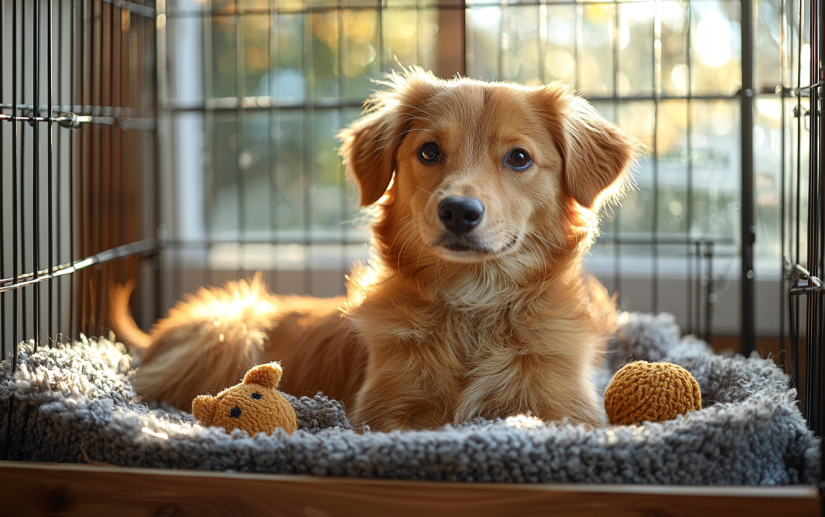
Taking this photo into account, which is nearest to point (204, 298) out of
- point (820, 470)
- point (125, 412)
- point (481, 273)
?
point (125, 412)

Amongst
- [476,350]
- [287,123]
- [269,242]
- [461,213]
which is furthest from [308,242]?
[461,213]

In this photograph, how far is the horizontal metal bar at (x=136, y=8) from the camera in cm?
258

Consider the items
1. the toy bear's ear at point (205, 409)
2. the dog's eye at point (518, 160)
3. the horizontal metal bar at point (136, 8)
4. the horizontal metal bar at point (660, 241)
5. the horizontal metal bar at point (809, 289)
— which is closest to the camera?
the horizontal metal bar at point (809, 289)

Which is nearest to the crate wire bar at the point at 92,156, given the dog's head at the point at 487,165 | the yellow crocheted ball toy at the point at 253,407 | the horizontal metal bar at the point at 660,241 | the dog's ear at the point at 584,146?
the yellow crocheted ball toy at the point at 253,407

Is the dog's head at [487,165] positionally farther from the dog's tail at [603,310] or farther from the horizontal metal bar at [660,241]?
the horizontal metal bar at [660,241]

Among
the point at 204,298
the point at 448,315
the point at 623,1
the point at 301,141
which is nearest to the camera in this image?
the point at 448,315

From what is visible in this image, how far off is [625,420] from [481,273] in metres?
0.51

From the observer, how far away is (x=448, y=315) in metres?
1.78

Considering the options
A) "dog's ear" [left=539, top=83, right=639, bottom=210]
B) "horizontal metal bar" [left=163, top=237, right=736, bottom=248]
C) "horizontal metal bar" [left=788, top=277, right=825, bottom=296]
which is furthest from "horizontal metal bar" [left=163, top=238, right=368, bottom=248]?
"horizontal metal bar" [left=788, top=277, right=825, bottom=296]

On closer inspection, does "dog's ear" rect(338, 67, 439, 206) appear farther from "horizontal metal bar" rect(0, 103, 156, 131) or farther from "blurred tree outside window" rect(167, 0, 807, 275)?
"blurred tree outside window" rect(167, 0, 807, 275)

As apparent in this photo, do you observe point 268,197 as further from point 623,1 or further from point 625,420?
point 625,420

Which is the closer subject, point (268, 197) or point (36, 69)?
point (36, 69)

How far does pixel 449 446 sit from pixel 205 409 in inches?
25.2

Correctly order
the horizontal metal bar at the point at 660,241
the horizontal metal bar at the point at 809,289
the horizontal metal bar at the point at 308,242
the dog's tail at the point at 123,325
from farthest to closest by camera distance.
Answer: the horizontal metal bar at the point at 308,242 < the horizontal metal bar at the point at 660,241 < the dog's tail at the point at 123,325 < the horizontal metal bar at the point at 809,289
